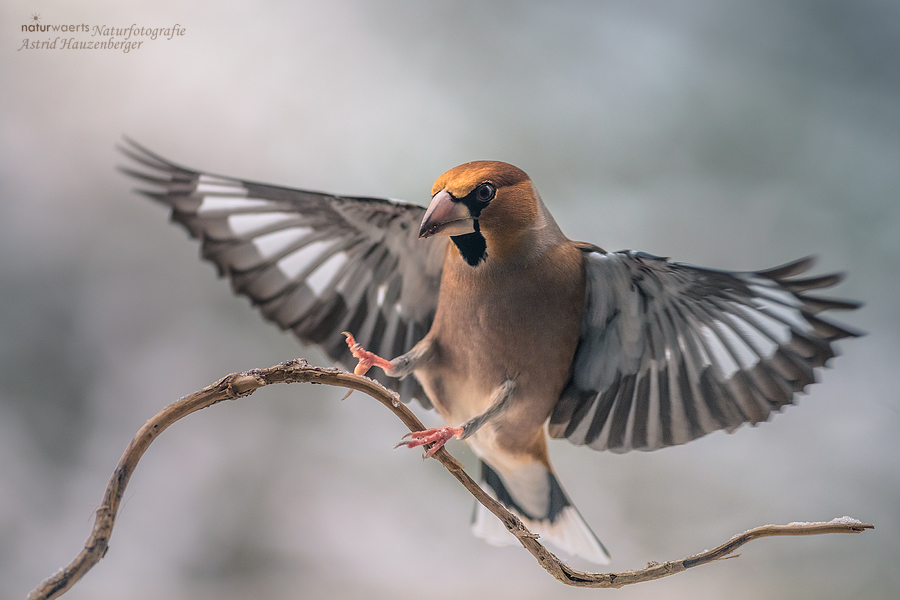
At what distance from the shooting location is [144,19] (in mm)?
1478

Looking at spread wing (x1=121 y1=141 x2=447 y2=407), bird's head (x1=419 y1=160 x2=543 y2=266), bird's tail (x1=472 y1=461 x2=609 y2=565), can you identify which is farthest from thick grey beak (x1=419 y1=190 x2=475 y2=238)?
bird's tail (x1=472 y1=461 x2=609 y2=565)

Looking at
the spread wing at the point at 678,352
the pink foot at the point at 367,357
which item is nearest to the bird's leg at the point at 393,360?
the pink foot at the point at 367,357

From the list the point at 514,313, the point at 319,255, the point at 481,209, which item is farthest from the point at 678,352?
the point at 319,255

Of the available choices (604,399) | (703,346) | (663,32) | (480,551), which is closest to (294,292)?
(604,399)

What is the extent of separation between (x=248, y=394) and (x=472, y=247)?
341 millimetres

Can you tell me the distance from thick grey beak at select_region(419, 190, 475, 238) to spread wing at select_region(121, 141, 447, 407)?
156mm

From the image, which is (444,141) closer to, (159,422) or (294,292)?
(294,292)

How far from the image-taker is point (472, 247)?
825 mm

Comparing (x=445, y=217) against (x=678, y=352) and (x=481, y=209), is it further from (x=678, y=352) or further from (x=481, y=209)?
(x=678, y=352)

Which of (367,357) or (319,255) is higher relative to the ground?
(319,255)

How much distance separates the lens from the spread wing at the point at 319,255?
3.07 ft

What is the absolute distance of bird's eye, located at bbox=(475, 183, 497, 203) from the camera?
77cm

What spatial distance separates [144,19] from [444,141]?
0.78m

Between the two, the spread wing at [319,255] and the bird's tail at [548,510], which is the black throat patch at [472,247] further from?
the bird's tail at [548,510]
